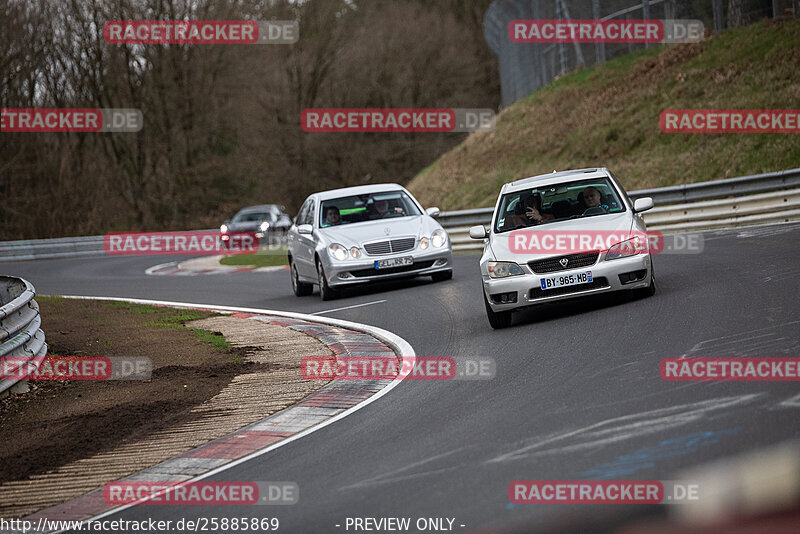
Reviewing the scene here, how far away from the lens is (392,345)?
36.8 feet

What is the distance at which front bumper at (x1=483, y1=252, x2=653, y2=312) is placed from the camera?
11.1 meters

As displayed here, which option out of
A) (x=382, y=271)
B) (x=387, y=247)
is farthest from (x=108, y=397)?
(x=387, y=247)

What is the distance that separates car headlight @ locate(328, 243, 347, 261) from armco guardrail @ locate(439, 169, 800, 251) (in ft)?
26.8

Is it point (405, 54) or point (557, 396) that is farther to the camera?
point (405, 54)

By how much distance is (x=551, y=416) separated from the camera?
6.77m

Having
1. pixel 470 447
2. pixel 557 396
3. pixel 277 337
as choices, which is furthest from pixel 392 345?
pixel 470 447

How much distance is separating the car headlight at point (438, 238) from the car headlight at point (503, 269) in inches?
216

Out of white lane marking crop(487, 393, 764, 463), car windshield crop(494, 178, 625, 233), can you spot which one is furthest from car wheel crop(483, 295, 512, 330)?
white lane marking crop(487, 393, 764, 463)

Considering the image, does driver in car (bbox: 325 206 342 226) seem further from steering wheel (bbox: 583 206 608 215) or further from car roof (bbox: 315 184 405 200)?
steering wheel (bbox: 583 206 608 215)

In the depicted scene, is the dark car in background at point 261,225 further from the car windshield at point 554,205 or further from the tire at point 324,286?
the car windshield at point 554,205

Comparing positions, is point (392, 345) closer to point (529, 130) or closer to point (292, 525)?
point (292, 525)

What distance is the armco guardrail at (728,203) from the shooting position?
1970 centimetres

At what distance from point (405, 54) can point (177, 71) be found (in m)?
12.5

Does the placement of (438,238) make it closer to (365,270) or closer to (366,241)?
(366,241)
